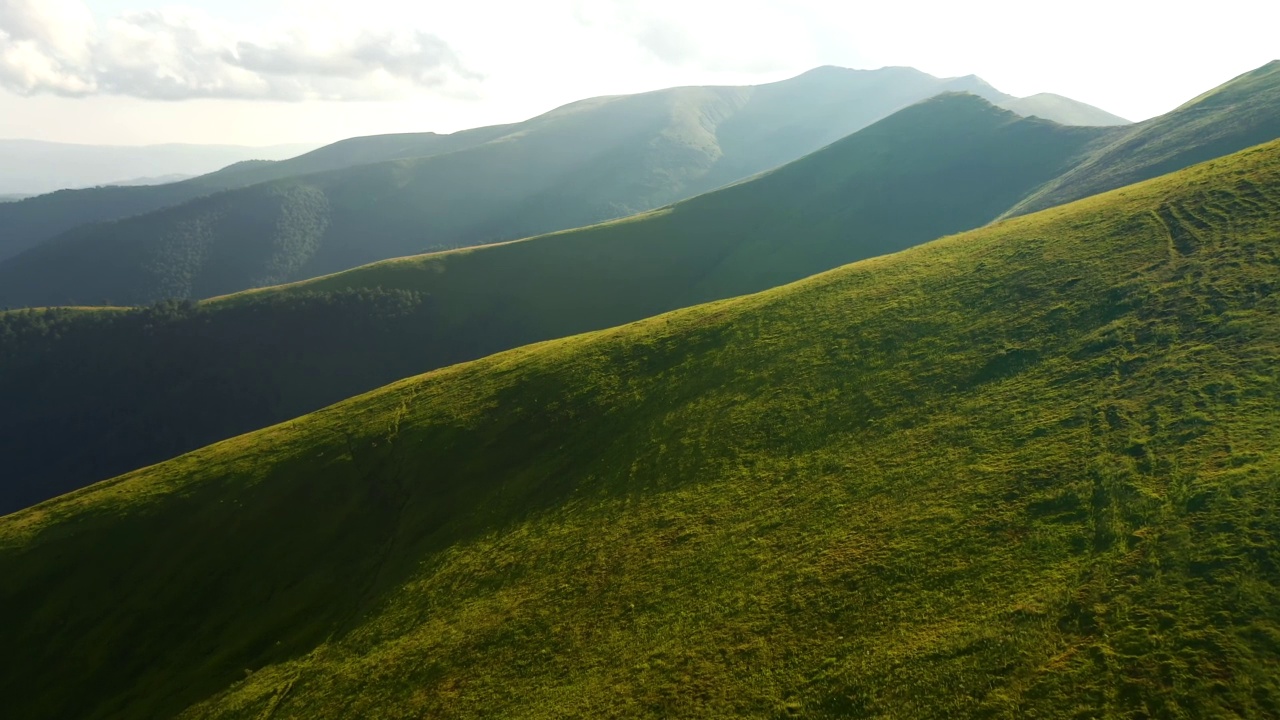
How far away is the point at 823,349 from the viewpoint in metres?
53.1

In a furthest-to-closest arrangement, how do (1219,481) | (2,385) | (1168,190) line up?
(2,385) < (1168,190) < (1219,481)

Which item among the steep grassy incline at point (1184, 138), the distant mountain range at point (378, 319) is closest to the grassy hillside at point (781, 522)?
the steep grassy incline at point (1184, 138)

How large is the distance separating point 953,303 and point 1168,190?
82.1ft

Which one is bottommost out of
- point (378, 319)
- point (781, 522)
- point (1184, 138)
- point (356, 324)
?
point (781, 522)

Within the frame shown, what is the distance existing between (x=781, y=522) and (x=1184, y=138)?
172 m

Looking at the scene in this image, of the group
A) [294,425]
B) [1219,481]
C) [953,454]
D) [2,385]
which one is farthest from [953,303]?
[2,385]

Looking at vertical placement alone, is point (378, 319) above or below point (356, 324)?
above

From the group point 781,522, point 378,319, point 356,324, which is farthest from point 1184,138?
point 356,324

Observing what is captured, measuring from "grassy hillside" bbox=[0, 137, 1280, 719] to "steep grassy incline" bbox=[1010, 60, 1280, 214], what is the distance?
97.7m

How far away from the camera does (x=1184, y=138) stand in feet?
465

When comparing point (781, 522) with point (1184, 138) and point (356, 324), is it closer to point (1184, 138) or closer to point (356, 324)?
point (356, 324)

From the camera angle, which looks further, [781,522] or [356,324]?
[356,324]

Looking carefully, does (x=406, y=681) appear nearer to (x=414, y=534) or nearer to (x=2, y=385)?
(x=414, y=534)

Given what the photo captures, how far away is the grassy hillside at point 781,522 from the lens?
25406 millimetres
